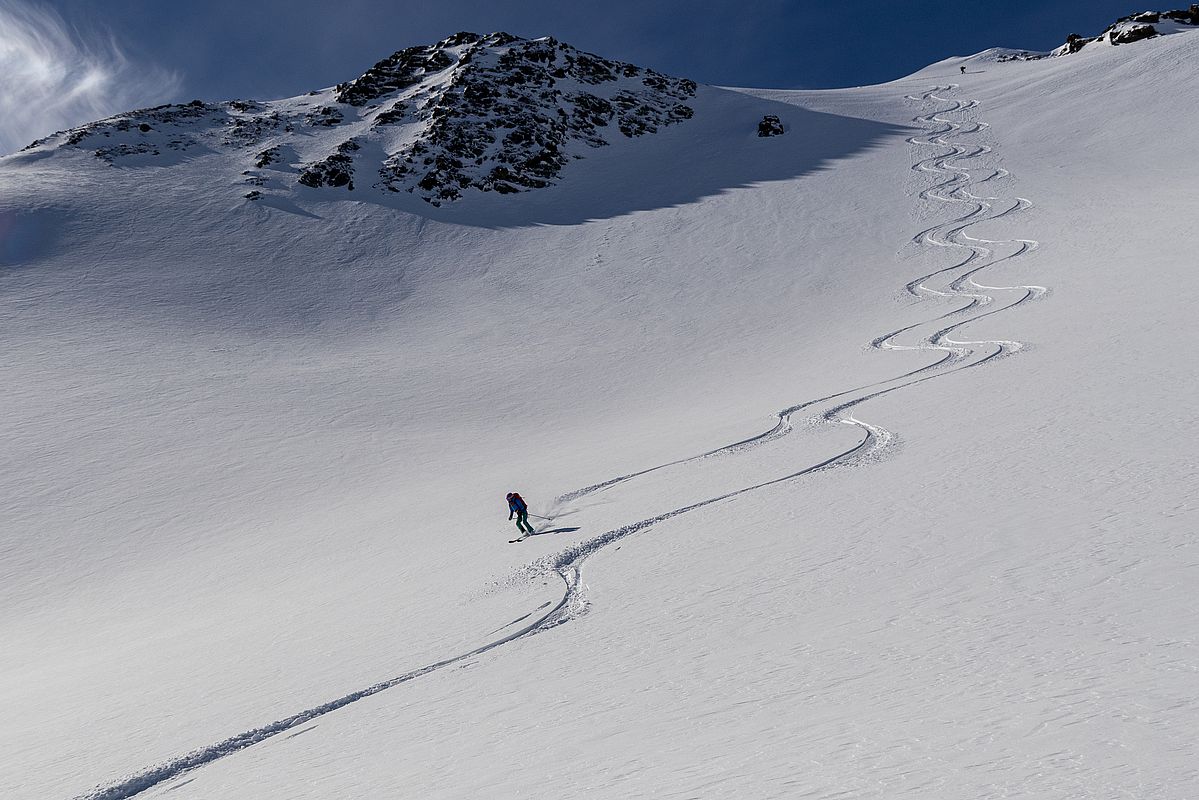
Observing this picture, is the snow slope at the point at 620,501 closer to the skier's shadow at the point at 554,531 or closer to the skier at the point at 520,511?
the skier's shadow at the point at 554,531

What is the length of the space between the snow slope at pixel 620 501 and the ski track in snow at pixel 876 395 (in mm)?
106

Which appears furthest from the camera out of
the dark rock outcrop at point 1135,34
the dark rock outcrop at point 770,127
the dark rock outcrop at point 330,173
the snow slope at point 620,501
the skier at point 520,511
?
the dark rock outcrop at point 1135,34

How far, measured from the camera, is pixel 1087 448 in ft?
36.7

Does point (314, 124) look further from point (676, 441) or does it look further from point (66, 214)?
point (676, 441)

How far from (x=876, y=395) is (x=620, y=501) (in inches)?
310

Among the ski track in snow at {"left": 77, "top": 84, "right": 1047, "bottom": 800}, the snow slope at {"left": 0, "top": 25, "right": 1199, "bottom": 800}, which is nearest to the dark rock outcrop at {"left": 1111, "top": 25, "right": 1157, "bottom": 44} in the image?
the snow slope at {"left": 0, "top": 25, "right": 1199, "bottom": 800}

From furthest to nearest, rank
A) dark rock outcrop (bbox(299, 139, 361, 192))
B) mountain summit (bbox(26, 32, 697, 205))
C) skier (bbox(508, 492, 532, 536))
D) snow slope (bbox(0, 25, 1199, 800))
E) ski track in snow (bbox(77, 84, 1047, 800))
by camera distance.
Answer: mountain summit (bbox(26, 32, 697, 205)) < dark rock outcrop (bbox(299, 139, 361, 192)) < skier (bbox(508, 492, 532, 536)) < ski track in snow (bbox(77, 84, 1047, 800)) < snow slope (bbox(0, 25, 1199, 800))

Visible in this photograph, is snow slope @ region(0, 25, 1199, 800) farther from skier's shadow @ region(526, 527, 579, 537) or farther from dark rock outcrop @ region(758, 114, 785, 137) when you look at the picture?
dark rock outcrop @ region(758, 114, 785, 137)

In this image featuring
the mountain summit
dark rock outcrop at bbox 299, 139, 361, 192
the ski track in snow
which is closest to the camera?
the ski track in snow

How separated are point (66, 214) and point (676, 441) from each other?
4489 cm

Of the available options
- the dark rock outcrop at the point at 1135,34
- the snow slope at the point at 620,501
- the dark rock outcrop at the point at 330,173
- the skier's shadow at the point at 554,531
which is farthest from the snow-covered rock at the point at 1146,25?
the skier's shadow at the point at 554,531

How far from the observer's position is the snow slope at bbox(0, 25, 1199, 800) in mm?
5887

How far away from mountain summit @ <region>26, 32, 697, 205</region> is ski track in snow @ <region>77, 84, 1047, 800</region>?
101 feet

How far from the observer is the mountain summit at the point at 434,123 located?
185 feet
